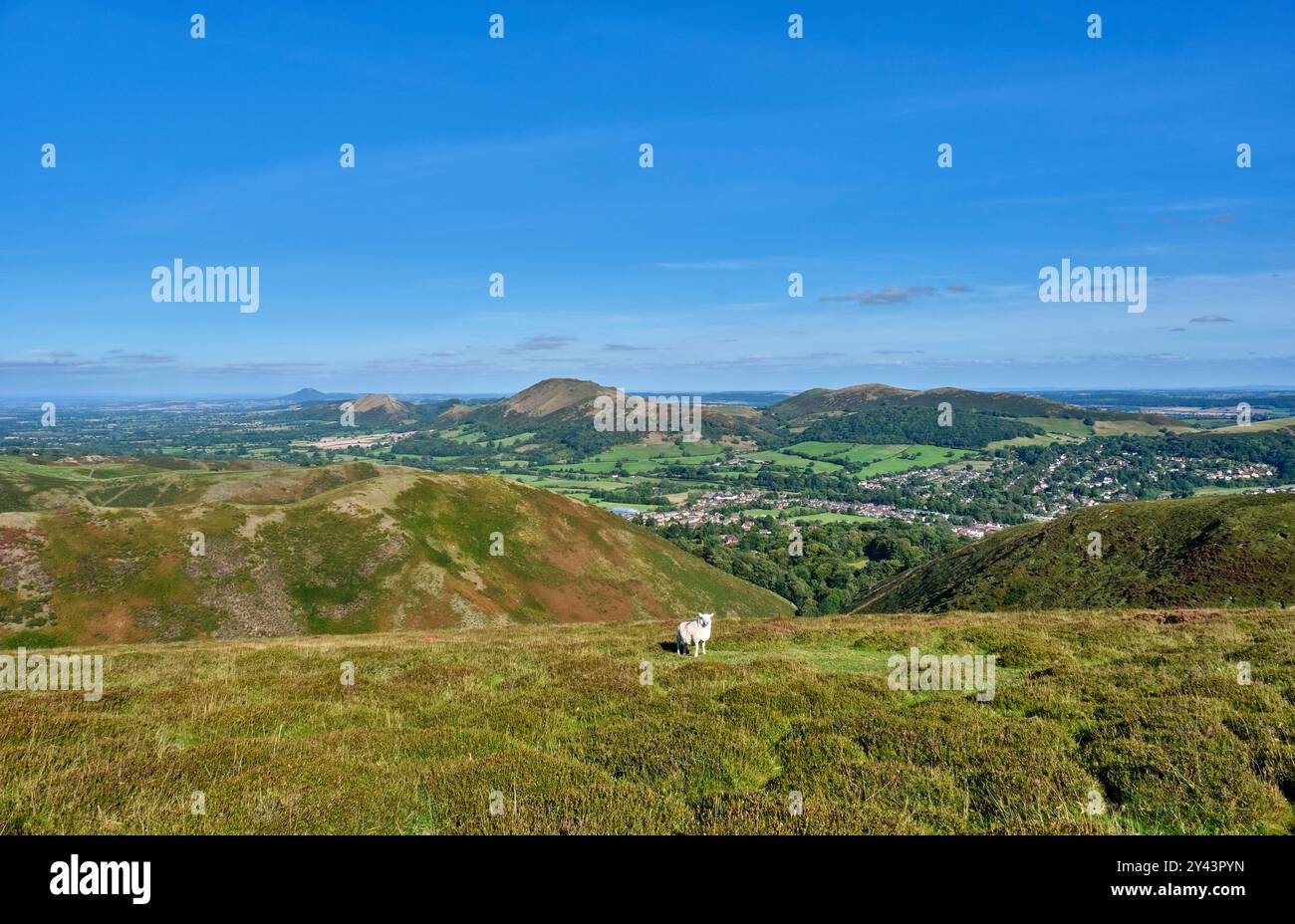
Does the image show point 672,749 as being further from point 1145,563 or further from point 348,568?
point 348,568

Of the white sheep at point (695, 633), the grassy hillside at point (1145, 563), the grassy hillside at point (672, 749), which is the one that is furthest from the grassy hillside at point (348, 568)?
the grassy hillside at point (672, 749)

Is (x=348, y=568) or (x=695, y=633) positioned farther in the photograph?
(x=348, y=568)

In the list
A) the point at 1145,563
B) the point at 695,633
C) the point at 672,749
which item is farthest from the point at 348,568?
the point at 1145,563

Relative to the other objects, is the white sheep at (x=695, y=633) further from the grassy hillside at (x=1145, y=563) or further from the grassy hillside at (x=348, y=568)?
the grassy hillside at (x=348, y=568)

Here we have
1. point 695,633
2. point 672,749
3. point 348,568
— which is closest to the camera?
point 672,749

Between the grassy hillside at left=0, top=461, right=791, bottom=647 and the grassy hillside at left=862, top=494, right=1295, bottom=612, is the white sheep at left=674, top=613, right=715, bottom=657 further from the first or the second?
the grassy hillside at left=0, top=461, right=791, bottom=647

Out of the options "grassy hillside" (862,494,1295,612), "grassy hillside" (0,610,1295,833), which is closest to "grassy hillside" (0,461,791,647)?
"grassy hillside" (862,494,1295,612)
